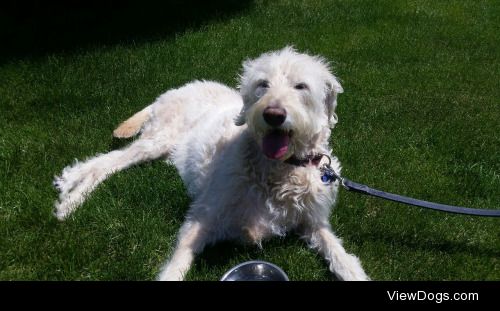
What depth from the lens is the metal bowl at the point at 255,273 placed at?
3438mm

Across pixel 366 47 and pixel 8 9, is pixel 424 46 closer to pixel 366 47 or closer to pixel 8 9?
pixel 366 47

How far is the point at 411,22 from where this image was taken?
1021cm

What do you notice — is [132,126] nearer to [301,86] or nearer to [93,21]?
[301,86]

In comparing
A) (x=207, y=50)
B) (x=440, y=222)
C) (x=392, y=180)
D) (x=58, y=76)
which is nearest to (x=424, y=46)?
(x=207, y=50)

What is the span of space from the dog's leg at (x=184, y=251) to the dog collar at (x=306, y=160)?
87 cm

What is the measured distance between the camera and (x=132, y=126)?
5.60 metres

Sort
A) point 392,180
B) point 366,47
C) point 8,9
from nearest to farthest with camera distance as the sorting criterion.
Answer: point 392,180
point 366,47
point 8,9

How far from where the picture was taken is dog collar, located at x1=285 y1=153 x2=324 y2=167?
4.05 m

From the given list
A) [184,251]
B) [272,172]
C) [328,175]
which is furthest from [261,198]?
[184,251]

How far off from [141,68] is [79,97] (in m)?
1.19

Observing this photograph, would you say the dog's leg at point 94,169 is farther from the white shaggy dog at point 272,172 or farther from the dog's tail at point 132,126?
the dog's tail at point 132,126

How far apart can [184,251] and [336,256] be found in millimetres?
1152
